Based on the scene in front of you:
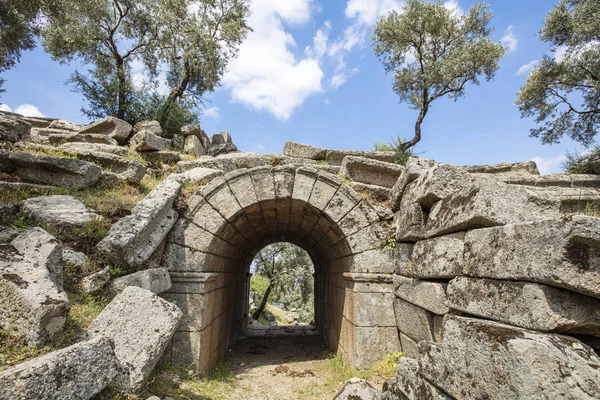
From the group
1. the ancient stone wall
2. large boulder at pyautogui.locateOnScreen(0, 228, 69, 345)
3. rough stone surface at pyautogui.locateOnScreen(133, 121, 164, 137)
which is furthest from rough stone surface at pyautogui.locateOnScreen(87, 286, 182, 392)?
rough stone surface at pyautogui.locateOnScreen(133, 121, 164, 137)

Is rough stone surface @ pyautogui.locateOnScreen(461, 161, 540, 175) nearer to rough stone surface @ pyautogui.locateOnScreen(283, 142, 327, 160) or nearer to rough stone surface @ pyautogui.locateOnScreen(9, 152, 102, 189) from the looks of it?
rough stone surface @ pyautogui.locateOnScreen(283, 142, 327, 160)

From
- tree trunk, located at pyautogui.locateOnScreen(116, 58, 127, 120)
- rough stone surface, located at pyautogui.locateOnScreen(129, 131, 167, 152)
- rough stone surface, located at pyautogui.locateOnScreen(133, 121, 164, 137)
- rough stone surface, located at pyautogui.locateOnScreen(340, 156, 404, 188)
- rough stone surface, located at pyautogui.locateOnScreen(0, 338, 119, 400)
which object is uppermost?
tree trunk, located at pyautogui.locateOnScreen(116, 58, 127, 120)

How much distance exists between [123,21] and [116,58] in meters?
1.79

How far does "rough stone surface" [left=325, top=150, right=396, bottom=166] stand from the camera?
6.41m

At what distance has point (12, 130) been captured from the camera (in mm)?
5656

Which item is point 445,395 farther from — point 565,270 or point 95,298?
point 95,298

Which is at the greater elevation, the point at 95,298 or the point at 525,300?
the point at 525,300

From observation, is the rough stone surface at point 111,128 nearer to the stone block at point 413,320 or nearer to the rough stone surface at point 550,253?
the stone block at point 413,320

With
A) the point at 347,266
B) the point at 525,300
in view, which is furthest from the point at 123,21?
the point at 525,300

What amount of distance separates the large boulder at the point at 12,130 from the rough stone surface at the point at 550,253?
25.5ft

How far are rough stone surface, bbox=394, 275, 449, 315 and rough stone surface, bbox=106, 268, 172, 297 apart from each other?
10.8ft

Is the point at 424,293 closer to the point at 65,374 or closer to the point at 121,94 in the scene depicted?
the point at 65,374

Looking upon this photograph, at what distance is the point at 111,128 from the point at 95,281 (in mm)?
6565

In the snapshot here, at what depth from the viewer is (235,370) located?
5.58 m
